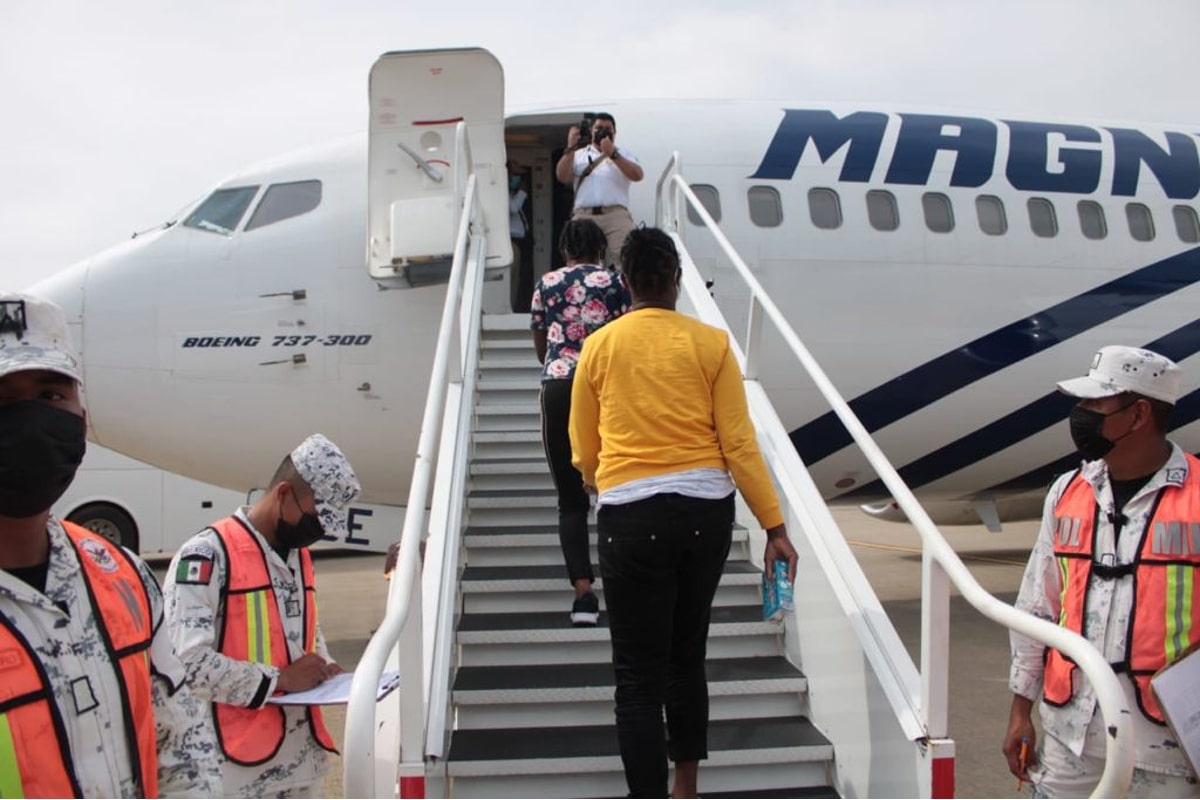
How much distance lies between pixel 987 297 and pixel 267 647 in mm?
6042

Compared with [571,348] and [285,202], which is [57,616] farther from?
[285,202]

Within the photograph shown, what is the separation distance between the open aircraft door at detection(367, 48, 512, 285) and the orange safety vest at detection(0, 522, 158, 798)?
4603mm

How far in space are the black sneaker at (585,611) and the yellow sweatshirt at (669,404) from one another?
1.02 meters

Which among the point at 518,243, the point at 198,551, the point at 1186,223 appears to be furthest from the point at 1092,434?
the point at 1186,223

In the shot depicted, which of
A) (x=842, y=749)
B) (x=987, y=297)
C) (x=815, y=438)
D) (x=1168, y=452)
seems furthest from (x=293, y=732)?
(x=987, y=297)

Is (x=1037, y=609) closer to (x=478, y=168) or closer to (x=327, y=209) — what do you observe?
(x=478, y=168)

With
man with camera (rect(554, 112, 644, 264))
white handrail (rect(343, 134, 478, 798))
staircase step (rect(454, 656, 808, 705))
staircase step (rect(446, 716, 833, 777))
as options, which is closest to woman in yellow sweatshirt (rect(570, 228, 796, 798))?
staircase step (rect(446, 716, 833, 777))

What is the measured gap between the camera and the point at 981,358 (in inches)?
284

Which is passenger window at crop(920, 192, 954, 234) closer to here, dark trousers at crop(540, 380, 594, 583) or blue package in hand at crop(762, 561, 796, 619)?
dark trousers at crop(540, 380, 594, 583)

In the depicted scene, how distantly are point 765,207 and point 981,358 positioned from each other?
1882mm

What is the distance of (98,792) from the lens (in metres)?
1.47

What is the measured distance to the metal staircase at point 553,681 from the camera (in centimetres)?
331

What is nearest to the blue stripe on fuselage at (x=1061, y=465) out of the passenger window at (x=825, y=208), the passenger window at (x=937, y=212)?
the passenger window at (x=937, y=212)

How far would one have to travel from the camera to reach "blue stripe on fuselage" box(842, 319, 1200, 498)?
24.4 ft
